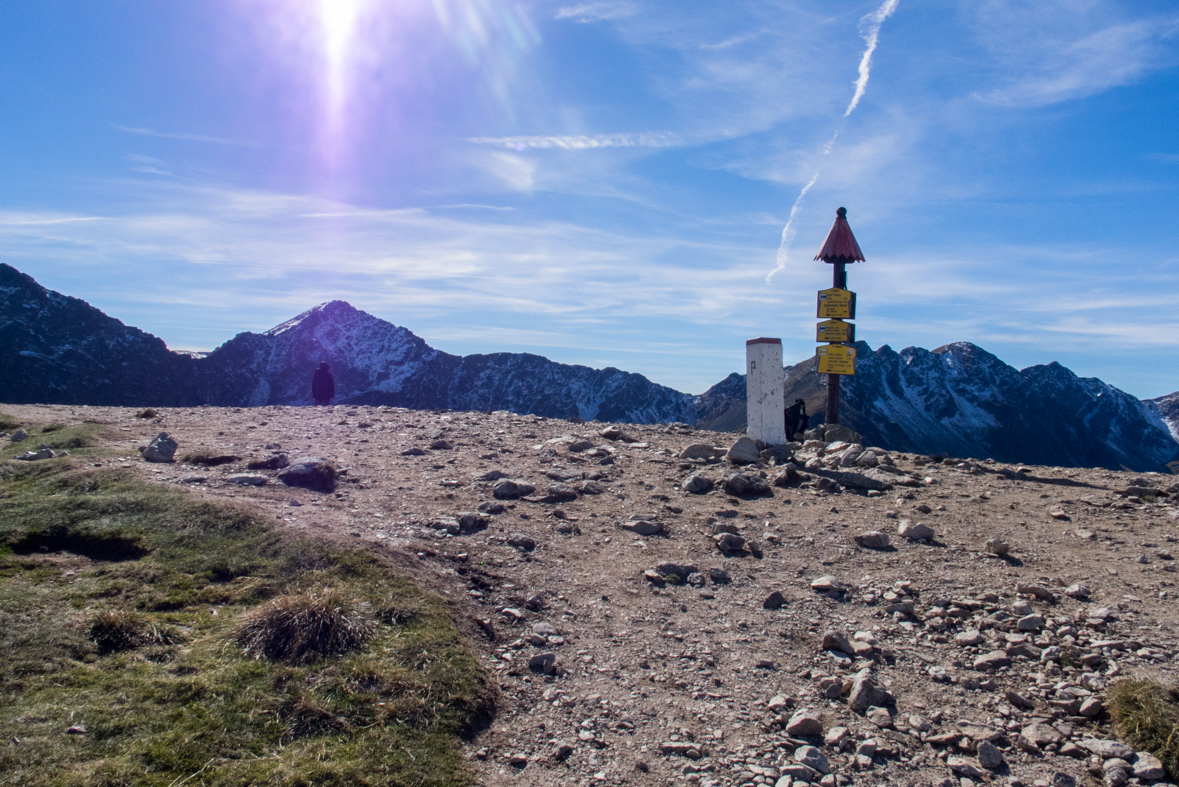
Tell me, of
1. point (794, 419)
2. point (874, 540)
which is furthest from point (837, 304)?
point (874, 540)

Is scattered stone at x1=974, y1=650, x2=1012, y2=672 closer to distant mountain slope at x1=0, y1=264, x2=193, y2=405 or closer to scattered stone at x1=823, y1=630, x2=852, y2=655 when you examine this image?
scattered stone at x1=823, y1=630, x2=852, y2=655

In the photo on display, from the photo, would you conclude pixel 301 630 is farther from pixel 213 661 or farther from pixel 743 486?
pixel 743 486

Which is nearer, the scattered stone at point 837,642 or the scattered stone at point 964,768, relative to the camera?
the scattered stone at point 964,768

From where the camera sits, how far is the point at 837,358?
19484 millimetres

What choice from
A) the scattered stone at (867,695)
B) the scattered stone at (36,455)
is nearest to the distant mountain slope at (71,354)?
the scattered stone at (36,455)

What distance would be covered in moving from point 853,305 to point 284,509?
16081 mm

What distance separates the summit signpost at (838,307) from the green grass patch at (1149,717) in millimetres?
13881

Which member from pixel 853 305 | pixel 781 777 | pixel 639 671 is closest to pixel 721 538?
pixel 639 671

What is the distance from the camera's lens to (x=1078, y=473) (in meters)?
16.3

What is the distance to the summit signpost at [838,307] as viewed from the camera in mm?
19266

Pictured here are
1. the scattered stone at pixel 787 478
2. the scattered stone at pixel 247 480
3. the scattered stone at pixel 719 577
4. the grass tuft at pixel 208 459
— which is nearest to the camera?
the scattered stone at pixel 719 577

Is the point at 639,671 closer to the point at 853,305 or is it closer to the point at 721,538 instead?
the point at 721,538

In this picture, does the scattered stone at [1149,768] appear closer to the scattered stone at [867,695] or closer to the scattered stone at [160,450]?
the scattered stone at [867,695]

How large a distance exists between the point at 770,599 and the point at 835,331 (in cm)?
1282
